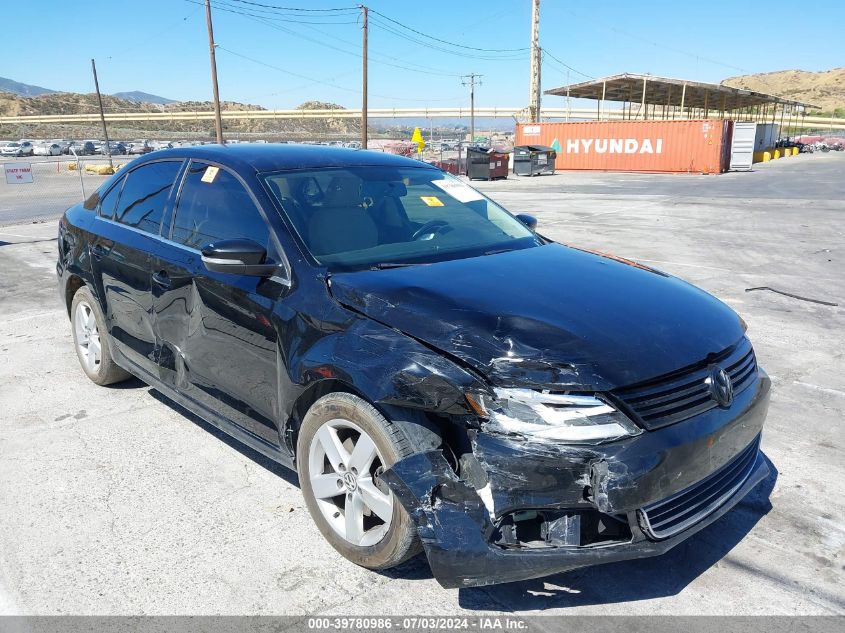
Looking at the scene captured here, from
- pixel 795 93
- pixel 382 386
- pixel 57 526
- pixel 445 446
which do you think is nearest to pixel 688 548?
pixel 445 446

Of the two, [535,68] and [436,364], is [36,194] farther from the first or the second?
[535,68]

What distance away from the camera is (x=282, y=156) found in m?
3.79

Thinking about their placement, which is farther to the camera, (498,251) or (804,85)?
(804,85)

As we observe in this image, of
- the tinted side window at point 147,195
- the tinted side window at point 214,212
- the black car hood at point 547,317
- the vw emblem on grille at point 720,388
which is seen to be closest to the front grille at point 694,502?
the vw emblem on grille at point 720,388

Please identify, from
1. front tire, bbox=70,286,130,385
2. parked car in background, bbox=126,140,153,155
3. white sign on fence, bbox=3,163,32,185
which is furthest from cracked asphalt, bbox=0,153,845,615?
parked car in background, bbox=126,140,153,155

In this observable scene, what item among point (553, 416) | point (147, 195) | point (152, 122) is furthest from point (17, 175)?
point (152, 122)

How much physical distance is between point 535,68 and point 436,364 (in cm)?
5319

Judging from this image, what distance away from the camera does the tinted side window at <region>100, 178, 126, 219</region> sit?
4594 mm

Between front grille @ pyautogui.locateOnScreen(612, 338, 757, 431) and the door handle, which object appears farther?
the door handle

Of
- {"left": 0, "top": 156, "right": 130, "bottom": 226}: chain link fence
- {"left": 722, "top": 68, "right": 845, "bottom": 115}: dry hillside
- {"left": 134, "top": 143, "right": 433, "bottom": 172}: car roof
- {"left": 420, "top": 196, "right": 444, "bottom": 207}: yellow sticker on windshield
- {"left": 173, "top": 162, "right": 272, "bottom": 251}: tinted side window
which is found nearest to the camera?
{"left": 173, "top": 162, "right": 272, "bottom": 251}: tinted side window

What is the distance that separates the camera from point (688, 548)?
2.96m

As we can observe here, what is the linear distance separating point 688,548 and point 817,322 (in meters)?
4.57

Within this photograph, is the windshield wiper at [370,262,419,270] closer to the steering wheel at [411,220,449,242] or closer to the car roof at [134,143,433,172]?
the steering wheel at [411,220,449,242]

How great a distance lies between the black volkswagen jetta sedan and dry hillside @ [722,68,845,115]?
158282 mm
